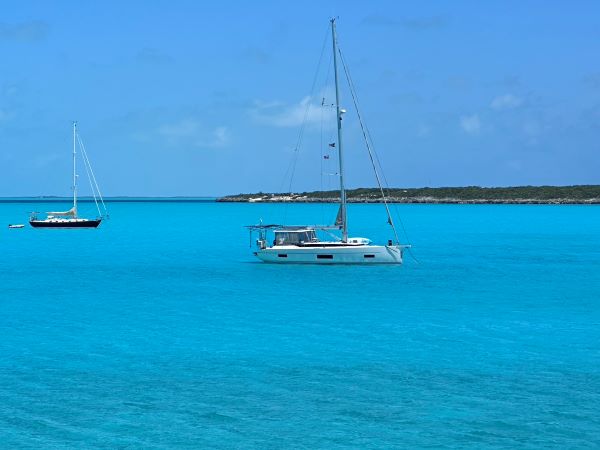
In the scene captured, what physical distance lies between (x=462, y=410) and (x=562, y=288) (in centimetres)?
2709

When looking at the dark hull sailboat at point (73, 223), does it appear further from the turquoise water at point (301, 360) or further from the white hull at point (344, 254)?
the white hull at point (344, 254)

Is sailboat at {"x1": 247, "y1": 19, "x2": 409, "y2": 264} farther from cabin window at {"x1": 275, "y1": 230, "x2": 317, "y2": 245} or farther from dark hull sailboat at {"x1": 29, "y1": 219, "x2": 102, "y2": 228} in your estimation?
dark hull sailboat at {"x1": 29, "y1": 219, "x2": 102, "y2": 228}

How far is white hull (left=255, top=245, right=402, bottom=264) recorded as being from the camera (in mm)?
52969

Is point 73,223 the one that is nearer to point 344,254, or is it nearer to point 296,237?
point 296,237

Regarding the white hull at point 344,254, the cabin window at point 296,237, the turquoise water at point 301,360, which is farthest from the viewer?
the cabin window at point 296,237

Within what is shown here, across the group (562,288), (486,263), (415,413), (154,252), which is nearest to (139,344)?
(415,413)

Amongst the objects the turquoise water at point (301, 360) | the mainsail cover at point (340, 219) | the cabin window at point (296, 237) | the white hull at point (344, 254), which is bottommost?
the turquoise water at point (301, 360)

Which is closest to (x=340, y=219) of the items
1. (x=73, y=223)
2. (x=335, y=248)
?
(x=335, y=248)

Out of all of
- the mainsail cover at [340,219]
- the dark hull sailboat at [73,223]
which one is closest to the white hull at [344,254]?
the mainsail cover at [340,219]

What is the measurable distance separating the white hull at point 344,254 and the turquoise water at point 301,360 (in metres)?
1.35

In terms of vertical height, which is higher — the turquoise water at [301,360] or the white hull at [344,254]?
the white hull at [344,254]

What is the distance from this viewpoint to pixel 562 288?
44.0 meters

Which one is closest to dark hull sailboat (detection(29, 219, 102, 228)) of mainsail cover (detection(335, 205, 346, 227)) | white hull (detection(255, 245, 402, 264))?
white hull (detection(255, 245, 402, 264))

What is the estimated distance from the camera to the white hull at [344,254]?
5297 centimetres
